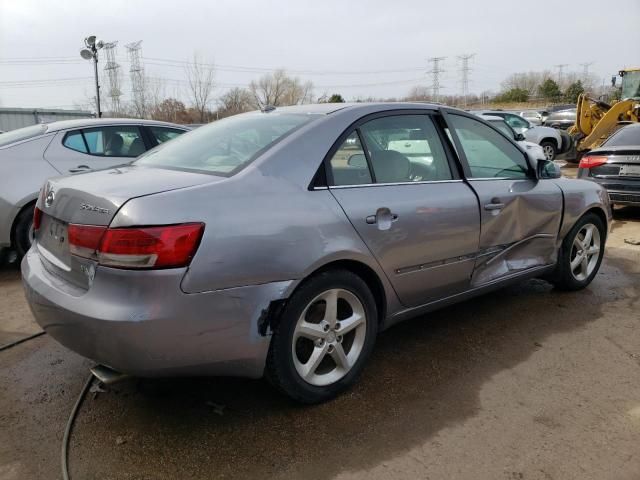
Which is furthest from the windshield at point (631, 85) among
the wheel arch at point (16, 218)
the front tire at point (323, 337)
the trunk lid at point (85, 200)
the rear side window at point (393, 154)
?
the trunk lid at point (85, 200)

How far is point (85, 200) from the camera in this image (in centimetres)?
236

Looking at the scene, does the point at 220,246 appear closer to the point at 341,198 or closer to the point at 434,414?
the point at 341,198

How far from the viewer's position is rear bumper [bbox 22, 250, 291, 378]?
2135 millimetres

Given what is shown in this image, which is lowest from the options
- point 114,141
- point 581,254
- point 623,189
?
point 581,254

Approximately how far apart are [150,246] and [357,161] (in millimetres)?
1283

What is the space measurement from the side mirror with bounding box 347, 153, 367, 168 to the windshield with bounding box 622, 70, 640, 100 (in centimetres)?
1740

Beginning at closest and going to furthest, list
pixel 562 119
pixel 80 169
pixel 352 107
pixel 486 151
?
pixel 352 107
pixel 486 151
pixel 80 169
pixel 562 119

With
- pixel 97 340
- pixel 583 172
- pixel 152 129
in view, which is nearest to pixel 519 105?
pixel 583 172

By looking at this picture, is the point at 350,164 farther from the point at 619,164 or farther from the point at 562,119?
the point at 562,119

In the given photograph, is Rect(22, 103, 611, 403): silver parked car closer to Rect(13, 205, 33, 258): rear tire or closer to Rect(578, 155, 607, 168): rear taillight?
Rect(13, 205, 33, 258): rear tire

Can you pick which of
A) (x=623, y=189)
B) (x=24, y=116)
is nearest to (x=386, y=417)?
(x=623, y=189)

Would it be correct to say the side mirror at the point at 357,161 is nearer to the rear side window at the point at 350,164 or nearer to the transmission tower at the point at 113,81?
the rear side window at the point at 350,164

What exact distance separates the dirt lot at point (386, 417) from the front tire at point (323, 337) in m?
0.14

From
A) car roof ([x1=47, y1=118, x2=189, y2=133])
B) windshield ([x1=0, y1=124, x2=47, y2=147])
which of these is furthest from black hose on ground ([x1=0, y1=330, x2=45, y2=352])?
car roof ([x1=47, y1=118, x2=189, y2=133])
